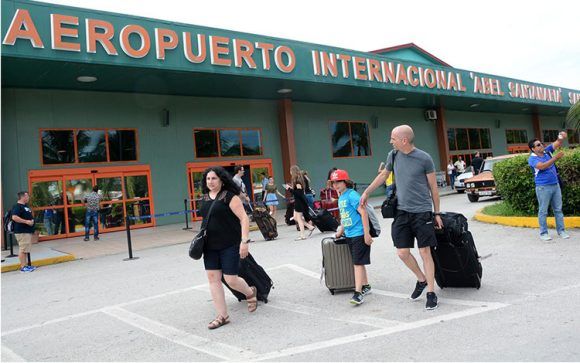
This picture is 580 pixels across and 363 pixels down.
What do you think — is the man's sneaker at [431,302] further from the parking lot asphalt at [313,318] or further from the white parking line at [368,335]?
the white parking line at [368,335]

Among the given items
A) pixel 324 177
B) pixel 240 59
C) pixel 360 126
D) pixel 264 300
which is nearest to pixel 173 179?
pixel 240 59

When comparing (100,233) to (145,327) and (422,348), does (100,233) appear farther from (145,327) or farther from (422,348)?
(422,348)

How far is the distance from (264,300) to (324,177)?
16.1 m

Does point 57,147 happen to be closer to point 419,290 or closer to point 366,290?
point 366,290

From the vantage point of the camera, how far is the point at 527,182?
9.48 metres

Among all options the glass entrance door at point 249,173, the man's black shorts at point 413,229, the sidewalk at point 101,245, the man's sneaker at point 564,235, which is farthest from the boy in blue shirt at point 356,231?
the glass entrance door at point 249,173

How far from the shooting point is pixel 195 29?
1402 cm

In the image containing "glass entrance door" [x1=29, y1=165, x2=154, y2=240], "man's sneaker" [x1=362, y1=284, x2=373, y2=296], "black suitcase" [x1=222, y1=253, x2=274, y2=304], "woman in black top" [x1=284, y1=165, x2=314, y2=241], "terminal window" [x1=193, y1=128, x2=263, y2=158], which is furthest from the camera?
"terminal window" [x1=193, y1=128, x2=263, y2=158]

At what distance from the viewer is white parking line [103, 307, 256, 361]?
3979 millimetres

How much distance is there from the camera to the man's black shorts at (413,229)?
4.61 metres

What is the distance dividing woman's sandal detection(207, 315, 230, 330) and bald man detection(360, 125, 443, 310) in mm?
1931

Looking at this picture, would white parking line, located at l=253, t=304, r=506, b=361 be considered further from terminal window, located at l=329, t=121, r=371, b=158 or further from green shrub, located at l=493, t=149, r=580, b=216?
terminal window, located at l=329, t=121, r=371, b=158

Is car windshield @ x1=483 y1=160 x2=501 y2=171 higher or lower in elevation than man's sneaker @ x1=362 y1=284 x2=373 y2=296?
higher

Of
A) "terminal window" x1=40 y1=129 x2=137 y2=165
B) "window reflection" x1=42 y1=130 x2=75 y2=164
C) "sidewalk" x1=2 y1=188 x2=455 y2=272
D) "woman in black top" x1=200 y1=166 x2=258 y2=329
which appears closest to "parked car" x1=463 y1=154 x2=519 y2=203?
"sidewalk" x1=2 y1=188 x2=455 y2=272
